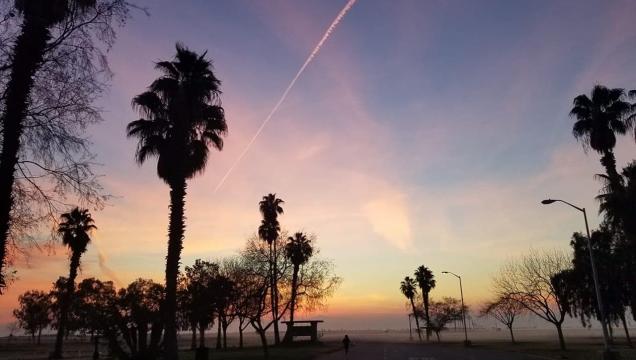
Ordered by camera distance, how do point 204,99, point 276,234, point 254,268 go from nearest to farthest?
point 204,99, point 254,268, point 276,234

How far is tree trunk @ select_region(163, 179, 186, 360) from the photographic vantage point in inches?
992

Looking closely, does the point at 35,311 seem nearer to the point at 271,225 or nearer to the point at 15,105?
the point at 271,225

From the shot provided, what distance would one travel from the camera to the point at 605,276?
58.5 metres

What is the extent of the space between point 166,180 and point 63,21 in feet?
66.9

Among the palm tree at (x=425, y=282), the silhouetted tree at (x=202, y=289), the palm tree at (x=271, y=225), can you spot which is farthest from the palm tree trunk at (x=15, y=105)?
the palm tree at (x=425, y=282)

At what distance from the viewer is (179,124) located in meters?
29.3

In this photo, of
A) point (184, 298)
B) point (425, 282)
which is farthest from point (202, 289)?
point (425, 282)

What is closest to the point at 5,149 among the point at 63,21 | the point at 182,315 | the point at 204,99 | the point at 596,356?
the point at 63,21

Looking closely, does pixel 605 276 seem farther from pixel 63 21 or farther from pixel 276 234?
pixel 63 21

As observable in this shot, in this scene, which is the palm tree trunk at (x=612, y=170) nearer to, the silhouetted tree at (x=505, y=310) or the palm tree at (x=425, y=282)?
the silhouetted tree at (x=505, y=310)

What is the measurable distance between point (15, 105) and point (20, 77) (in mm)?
612

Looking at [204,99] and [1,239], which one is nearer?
[1,239]

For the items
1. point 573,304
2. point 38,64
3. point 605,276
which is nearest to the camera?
point 38,64

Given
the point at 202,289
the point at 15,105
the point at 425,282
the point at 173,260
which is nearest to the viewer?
the point at 15,105
